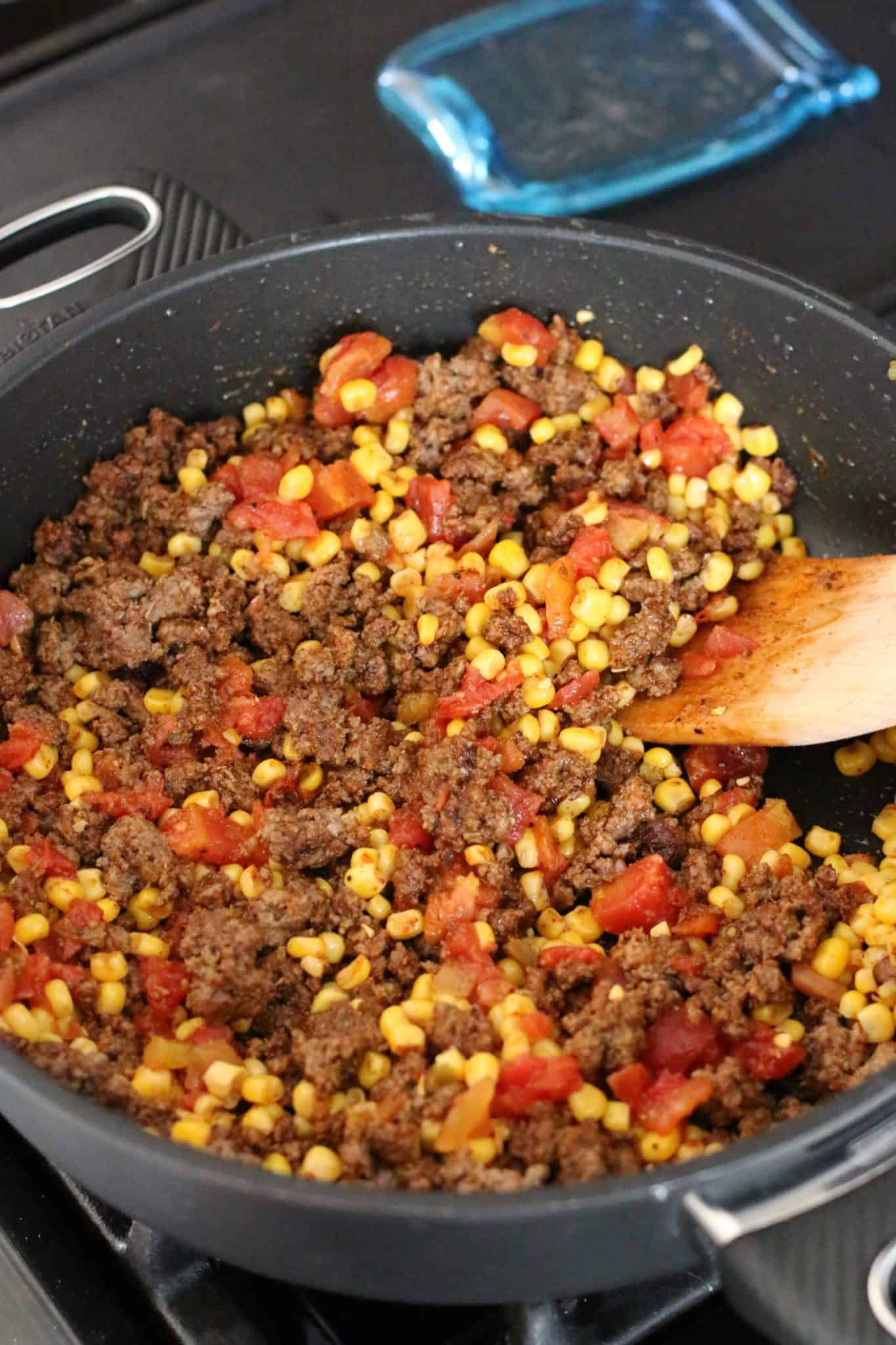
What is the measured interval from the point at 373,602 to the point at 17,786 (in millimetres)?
821

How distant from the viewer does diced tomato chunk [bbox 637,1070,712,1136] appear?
2.21m

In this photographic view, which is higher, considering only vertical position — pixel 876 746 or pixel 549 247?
pixel 549 247

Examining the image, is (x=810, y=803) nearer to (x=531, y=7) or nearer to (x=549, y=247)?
(x=549, y=247)

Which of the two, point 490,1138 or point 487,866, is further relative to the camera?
point 487,866

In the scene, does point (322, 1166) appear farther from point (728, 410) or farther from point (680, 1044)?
point (728, 410)

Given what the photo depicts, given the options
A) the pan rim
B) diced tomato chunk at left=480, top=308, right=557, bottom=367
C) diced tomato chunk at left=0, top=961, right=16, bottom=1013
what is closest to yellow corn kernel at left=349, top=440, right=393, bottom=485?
diced tomato chunk at left=480, top=308, right=557, bottom=367

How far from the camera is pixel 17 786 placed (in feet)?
8.79

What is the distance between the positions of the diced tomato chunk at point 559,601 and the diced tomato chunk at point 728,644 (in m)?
0.31

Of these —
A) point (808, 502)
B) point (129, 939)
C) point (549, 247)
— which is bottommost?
point (808, 502)

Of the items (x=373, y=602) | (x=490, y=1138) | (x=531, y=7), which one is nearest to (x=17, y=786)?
(x=373, y=602)

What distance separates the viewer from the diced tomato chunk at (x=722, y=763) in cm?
294

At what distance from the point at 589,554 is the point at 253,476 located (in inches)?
30.3

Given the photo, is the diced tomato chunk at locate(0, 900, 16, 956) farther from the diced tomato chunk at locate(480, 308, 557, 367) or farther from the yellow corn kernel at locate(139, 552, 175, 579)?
the diced tomato chunk at locate(480, 308, 557, 367)

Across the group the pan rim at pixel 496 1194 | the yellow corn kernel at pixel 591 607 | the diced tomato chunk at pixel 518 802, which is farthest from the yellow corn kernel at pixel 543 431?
the pan rim at pixel 496 1194
